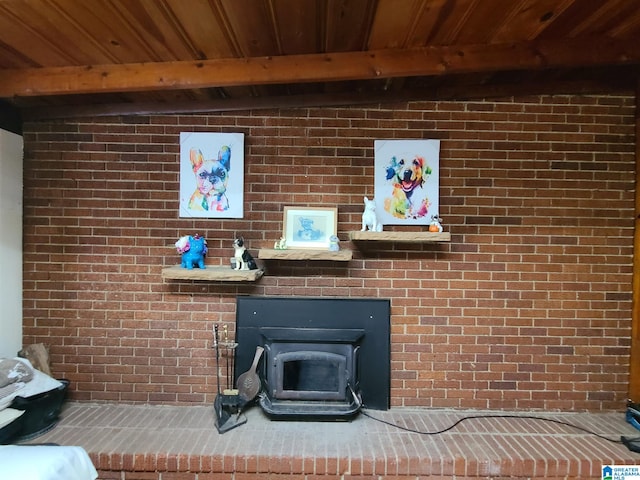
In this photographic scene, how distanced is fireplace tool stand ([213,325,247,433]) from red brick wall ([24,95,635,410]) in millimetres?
113

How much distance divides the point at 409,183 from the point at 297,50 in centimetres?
111

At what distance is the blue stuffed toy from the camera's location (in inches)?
99.6

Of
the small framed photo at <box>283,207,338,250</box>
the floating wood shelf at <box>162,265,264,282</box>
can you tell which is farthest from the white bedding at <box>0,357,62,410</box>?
the small framed photo at <box>283,207,338,250</box>

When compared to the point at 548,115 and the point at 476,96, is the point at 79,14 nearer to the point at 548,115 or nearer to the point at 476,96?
the point at 476,96

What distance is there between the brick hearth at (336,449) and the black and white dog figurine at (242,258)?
3.23 feet

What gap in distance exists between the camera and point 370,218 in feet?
8.31

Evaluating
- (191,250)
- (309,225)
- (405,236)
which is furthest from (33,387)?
(405,236)

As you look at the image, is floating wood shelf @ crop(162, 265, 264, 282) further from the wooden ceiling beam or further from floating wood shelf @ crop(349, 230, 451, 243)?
the wooden ceiling beam

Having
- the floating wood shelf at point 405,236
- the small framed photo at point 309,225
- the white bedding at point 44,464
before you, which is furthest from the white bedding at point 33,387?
the floating wood shelf at point 405,236

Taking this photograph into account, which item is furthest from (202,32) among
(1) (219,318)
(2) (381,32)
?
(1) (219,318)

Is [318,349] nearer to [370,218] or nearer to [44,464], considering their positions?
[370,218]

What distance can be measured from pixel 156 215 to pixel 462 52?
2179 mm

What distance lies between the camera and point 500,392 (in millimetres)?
2631

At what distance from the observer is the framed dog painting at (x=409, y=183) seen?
104 inches
